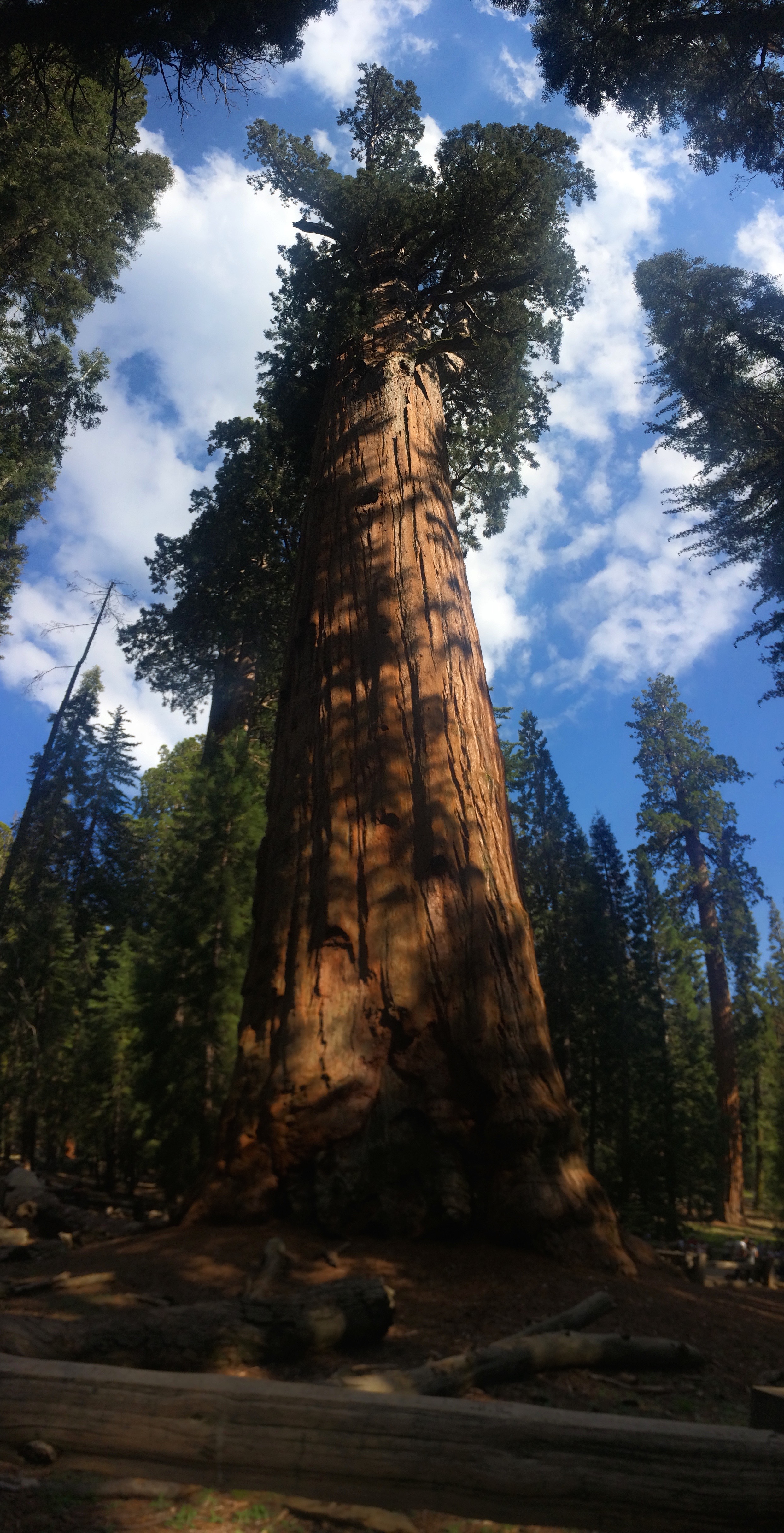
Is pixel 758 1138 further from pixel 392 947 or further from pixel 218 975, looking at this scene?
pixel 392 947

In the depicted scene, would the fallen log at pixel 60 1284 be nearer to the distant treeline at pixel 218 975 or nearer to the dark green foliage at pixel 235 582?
the distant treeline at pixel 218 975

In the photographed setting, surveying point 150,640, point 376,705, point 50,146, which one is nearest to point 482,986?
point 376,705

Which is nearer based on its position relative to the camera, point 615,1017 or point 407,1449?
point 407,1449

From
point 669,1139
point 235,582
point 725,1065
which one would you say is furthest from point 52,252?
point 725,1065

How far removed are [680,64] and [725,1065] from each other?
2238 centimetres

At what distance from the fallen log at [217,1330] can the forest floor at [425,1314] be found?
0.09m

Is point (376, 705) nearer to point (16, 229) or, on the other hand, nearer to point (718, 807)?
point (16, 229)

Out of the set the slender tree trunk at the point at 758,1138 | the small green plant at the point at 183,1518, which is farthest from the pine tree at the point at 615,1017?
the small green plant at the point at 183,1518

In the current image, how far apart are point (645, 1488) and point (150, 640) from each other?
50.2ft

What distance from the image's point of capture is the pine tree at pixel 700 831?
22.3 m

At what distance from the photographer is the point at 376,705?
6391mm

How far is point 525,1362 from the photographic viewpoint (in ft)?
9.95

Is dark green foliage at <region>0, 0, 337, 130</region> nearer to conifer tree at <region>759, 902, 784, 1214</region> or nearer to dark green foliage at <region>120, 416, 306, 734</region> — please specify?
dark green foliage at <region>120, 416, 306, 734</region>

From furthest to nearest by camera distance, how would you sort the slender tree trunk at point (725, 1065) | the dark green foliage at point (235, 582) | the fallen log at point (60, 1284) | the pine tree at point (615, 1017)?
the slender tree trunk at point (725, 1065)
the pine tree at point (615, 1017)
the dark green foliage at point (235, 582)
the fallen log at point (60, 1284)
